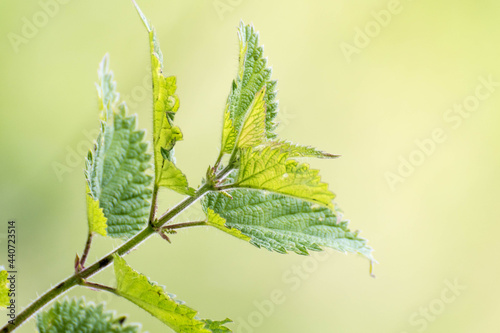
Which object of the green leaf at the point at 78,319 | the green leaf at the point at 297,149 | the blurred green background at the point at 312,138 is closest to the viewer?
the green leaf at the point at 78,319

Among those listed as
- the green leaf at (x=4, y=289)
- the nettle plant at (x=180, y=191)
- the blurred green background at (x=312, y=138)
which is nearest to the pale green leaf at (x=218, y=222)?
the nettle plant at (x=180, y=191)

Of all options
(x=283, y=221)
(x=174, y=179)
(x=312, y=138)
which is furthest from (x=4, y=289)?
(x=312, y=138)

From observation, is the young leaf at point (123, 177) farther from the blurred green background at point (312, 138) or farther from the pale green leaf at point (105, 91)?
the blurred green background at point (312, 138)

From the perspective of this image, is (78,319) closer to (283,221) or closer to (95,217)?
(95,217)

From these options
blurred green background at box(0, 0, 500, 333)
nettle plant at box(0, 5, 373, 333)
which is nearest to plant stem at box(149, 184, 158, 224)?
nettle plant at box(0, 5, 373, 333)

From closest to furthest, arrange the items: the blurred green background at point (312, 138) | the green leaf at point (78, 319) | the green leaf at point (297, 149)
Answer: the green leaf at point (78, 319) → the green leaf at point (297, 149) → the blurred green background at point (312, 138)

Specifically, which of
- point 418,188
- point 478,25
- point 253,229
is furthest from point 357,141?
point 253,229

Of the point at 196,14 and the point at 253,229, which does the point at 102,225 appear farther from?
the point at 196,14
